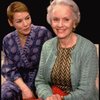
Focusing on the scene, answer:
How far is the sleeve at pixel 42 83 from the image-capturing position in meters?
1.96

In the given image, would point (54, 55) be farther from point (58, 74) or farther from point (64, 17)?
point (64, 17)

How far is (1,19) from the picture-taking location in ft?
8.74

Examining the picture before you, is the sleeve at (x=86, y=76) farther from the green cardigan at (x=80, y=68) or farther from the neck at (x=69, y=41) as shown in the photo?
the neck at (x=69, y=41)

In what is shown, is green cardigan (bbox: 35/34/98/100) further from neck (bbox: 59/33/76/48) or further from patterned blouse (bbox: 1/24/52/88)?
patterned blouse (bbox: 1/24/52/88)

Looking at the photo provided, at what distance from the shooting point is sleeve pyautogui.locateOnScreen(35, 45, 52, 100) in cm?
196

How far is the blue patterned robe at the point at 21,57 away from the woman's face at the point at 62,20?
39 centimetres

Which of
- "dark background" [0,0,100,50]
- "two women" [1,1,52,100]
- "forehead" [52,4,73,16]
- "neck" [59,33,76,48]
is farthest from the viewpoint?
"dark background" [0,0,100,50]

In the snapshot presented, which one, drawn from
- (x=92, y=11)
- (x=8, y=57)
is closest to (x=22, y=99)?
(x=8, y=57)

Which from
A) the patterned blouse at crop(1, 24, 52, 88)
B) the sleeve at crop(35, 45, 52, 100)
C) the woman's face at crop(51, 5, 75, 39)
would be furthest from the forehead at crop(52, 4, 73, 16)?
the patterned blouse at crop(1, 24, 52, 88)

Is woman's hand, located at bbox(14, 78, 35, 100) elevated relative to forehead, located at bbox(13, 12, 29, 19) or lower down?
lower down

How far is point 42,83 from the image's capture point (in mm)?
2053

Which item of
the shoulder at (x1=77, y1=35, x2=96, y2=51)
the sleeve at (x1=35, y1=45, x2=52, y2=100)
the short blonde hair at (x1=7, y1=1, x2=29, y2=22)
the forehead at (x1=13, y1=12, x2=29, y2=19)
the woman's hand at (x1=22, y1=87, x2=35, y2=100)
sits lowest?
the woman's hand at (x1=22, y1=87, x2=35, y2=100)

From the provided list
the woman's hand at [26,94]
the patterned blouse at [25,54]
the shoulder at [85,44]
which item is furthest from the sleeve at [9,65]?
the shoulder at [85,44]

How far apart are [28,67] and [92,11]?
75 centimetres
